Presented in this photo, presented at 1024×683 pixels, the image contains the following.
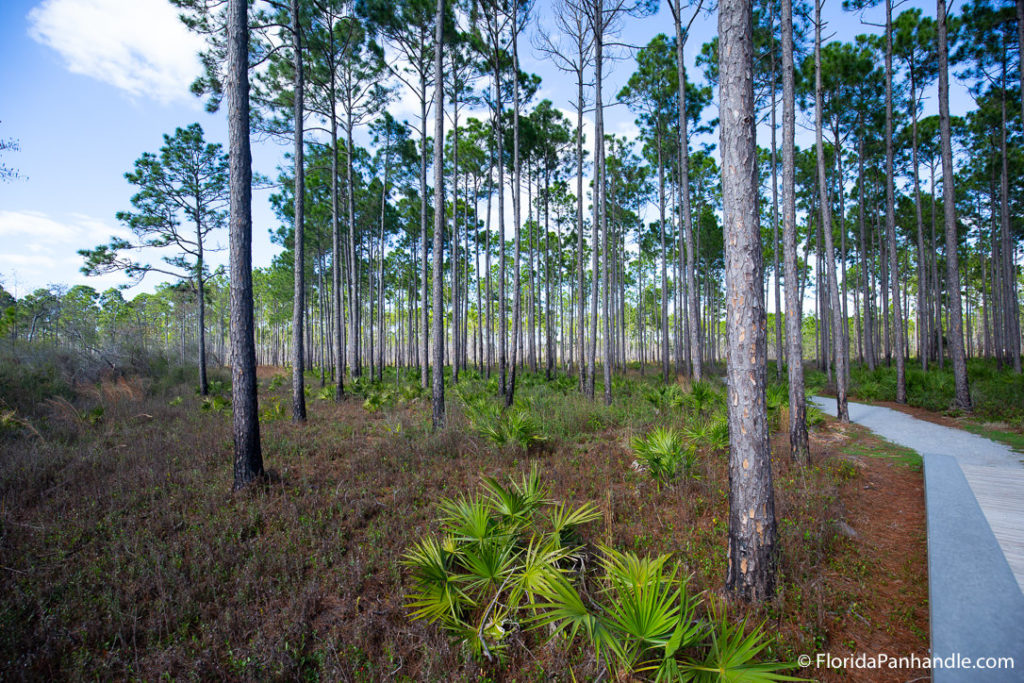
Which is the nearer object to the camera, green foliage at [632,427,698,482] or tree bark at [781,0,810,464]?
green foliage at [632,427,698,482]

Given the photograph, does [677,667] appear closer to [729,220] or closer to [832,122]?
[729,220]

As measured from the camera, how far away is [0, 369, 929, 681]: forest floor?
285 centimetres

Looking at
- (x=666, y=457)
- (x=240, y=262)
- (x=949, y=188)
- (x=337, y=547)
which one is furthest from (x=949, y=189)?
(x=240, y=262)

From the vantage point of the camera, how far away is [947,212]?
10.9m

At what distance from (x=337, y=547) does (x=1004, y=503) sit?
789cm

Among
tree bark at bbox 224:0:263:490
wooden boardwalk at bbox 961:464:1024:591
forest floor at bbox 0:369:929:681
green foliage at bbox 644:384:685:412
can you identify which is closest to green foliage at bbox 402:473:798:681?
forest floor at bbox 0:369:929:681

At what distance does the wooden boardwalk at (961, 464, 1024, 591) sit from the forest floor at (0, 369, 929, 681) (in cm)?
62

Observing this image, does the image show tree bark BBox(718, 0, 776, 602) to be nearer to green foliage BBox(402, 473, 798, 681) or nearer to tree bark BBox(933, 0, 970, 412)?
green foliage BBox(402, 473, 798, 681)

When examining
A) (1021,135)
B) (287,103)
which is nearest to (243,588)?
(287,103)

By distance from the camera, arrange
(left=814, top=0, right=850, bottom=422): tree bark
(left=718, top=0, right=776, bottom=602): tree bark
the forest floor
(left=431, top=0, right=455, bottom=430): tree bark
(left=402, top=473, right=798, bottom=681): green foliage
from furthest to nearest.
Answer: (left=814, top=0, right=850, bottom=422): tree bark, (left=431, top=0, right=455, bottom=430): tree bark, (left=718, top=0, right=776, bottom=602): tree bark, the forest floor, (left=402, top=473, right=798, bottom=681): green foliage

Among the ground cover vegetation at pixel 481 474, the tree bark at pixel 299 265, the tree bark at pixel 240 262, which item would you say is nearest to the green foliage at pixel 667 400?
the ground cover vegetation at pixel 481 474

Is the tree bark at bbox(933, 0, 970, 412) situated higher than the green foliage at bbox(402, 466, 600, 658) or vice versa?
the tree bark at bbox(933, 0, 970, 412)

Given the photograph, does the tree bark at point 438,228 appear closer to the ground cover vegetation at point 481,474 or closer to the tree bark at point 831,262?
the ground cover vegetation at point 481,474

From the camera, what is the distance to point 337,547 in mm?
4281
